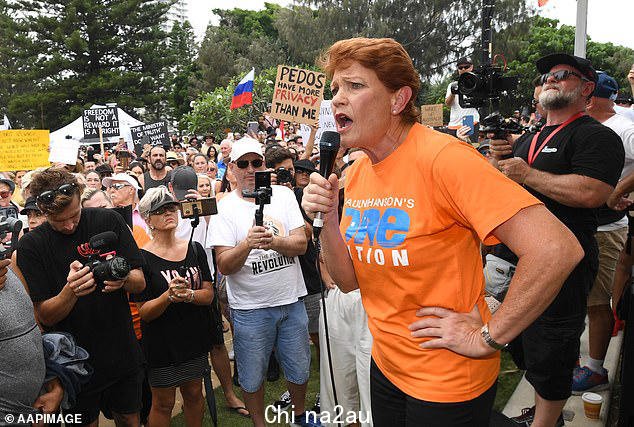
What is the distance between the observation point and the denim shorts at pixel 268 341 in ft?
13.0

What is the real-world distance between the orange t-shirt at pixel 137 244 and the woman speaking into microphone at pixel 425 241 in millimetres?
2502

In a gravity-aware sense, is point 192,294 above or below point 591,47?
below

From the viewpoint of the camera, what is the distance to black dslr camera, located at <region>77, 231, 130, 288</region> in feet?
10.2

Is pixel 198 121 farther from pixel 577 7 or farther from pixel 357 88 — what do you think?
pixel 357 88

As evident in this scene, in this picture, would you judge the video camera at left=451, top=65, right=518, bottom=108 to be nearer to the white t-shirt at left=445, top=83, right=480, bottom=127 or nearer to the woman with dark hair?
the woman with dark hair

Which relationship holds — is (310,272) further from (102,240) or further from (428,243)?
(428,243)

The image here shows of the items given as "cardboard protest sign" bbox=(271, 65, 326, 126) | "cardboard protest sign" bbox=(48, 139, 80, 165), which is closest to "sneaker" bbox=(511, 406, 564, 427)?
"cardboard protest sign" bbox=(271, 65, 326, 126)

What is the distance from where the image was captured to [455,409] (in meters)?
1.96

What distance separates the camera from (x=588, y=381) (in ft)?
13.8

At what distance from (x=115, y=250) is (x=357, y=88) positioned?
2.08 metres

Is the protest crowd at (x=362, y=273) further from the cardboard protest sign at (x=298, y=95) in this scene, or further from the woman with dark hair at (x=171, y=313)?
the cardboard protest sign at (x=298, y=95)

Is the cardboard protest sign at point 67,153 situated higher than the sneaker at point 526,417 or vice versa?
the cardboard protest sign at point 67,153

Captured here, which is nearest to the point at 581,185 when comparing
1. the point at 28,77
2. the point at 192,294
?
the point at 192,294

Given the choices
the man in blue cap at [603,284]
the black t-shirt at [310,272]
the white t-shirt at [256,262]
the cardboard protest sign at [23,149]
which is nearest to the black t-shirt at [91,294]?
the white t-shirt at [256,262]
